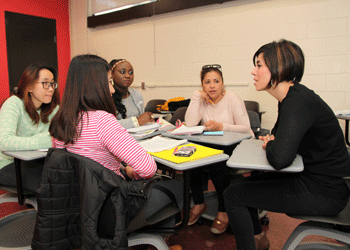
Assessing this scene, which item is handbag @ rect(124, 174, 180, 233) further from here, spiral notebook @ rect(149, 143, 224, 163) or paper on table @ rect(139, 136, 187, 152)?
paper on table @ rect(139, 136, 187, 152)

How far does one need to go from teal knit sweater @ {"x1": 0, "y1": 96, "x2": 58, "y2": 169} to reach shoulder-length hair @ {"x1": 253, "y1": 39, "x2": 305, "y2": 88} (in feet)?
4.42

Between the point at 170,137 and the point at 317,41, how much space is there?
7.50 feet

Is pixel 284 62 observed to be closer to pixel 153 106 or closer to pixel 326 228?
pixel 326 228

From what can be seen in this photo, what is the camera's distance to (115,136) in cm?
119

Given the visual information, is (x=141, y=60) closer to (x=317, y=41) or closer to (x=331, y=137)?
(x=317, y=41)

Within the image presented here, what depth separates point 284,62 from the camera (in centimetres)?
142

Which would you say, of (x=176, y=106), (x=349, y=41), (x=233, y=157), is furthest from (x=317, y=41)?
(x=233, y=157)

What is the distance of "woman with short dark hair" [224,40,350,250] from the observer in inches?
48.1

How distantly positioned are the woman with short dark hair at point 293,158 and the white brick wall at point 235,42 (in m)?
2.12

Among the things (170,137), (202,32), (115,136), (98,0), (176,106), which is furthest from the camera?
(98,0)

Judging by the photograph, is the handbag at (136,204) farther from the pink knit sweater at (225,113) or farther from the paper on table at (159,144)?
the pink knit sweater at (225,113)

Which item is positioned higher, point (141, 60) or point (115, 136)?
point (141, 60)

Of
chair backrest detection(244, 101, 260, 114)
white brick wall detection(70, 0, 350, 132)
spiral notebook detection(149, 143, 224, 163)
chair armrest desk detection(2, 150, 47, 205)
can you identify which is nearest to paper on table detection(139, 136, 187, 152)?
spiral notebook detection(149, 143, 224, 163)

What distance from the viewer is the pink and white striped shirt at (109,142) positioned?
1198 millimetres
